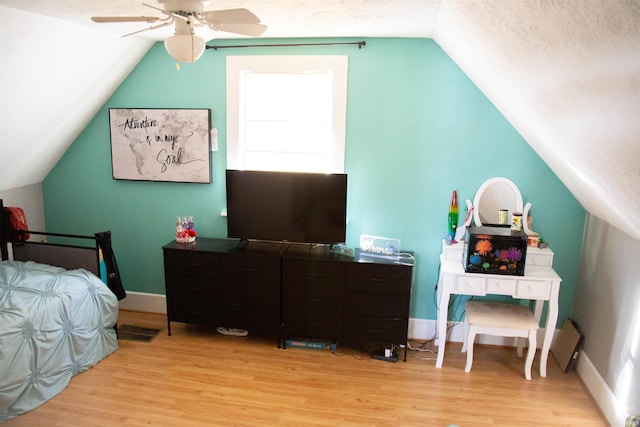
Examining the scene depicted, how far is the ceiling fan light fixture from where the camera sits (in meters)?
1.98

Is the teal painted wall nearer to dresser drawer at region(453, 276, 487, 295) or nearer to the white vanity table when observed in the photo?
the white vanity table

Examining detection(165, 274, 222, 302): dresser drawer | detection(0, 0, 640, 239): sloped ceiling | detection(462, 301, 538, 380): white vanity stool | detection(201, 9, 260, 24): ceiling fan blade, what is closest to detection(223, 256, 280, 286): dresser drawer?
detection(165, 274, 222, 302): dresser drawer

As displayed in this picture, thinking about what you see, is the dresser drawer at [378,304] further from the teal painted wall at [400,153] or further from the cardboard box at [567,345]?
the cardboard box at [567,345]

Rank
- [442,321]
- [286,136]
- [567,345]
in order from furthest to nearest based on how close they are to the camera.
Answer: [286,136] → [567,345] → [442,321]

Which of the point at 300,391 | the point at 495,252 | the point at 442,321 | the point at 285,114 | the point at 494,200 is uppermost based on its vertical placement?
the point at 285,114

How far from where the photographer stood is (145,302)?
4.27 m

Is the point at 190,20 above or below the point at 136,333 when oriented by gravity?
above

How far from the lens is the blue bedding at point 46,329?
2729mm

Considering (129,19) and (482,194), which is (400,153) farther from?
(129,19)

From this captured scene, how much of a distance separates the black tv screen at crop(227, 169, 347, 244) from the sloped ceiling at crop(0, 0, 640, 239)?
1102mm

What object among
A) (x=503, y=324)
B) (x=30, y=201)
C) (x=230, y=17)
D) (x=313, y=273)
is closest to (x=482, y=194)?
(x=503, y=324)

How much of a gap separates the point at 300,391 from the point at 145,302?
1.95 metres

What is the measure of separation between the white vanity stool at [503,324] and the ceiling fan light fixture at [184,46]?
2.53 metres

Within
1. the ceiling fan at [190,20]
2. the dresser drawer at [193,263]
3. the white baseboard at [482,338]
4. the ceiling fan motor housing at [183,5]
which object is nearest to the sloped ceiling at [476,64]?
the ceiling fan at [190,20]
